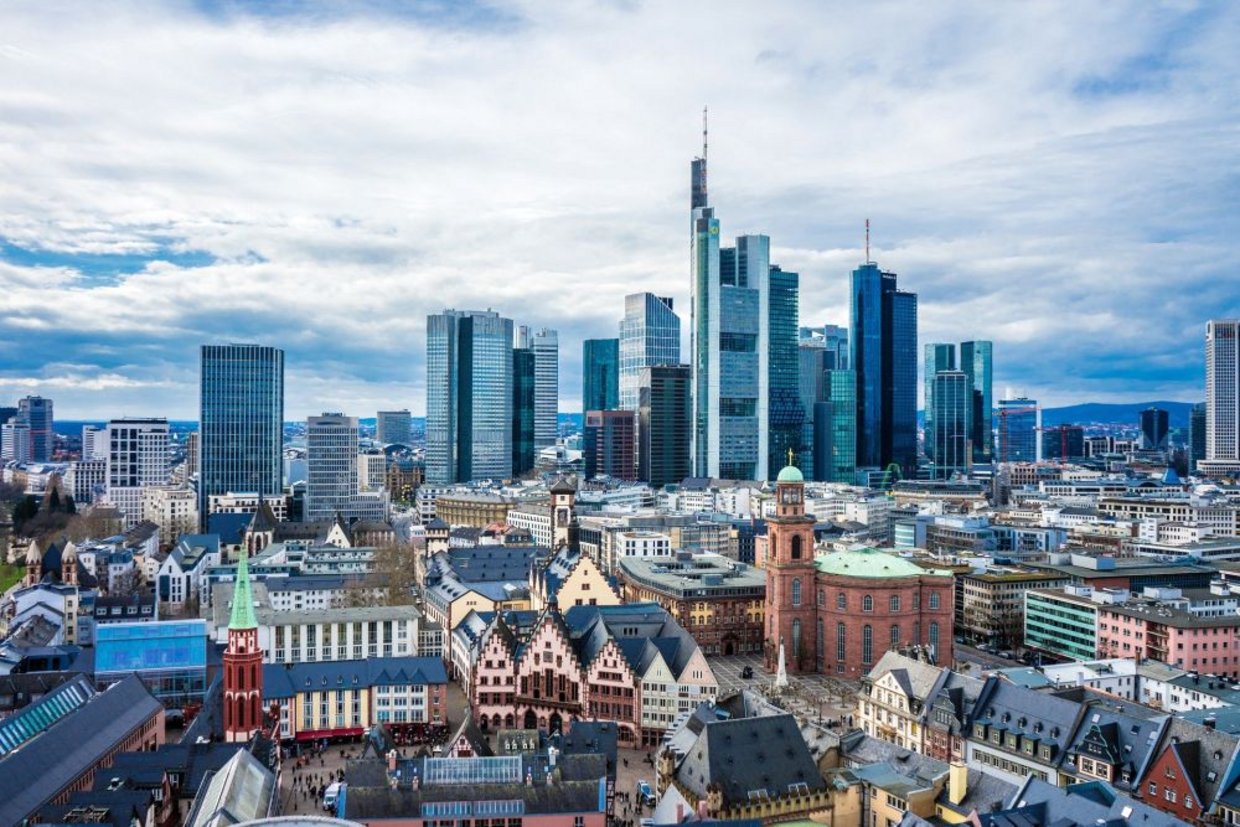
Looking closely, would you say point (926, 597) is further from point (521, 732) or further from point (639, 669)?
point (521, 732)

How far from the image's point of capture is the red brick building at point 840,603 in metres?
109

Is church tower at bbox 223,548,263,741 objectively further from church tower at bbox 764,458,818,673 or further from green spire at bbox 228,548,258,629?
church tower at bbox 764,458,818,673

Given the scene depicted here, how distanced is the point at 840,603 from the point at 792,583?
4999 millimetres

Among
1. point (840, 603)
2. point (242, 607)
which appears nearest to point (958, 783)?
point (242, 607)

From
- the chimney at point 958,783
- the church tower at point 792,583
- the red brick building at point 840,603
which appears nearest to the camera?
the chimney at point 958,783

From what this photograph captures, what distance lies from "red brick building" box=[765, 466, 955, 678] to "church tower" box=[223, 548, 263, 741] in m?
53.3

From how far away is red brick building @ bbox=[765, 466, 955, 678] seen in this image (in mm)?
108562

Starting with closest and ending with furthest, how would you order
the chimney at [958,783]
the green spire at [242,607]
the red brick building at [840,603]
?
the chimney at [958,783], the green spire at [242,607], the red brick building at [840,603]

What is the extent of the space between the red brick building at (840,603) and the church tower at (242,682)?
53.3 m

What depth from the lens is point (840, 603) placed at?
110 metres

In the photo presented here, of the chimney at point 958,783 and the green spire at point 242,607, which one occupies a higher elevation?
the green spire at point 242,607

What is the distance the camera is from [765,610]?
116562mm

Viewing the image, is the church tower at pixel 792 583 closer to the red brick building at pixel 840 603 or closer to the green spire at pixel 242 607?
the red brick building at pixel 840 603

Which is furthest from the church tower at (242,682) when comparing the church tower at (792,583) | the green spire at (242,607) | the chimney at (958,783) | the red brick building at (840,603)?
the church tower at (792,583)
